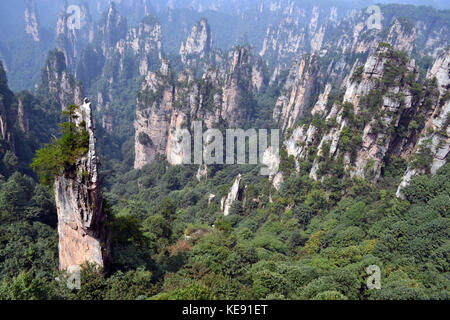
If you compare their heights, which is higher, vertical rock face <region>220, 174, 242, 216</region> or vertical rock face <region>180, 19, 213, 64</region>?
vertical rock face <region>180, 19, 213, 64</region>

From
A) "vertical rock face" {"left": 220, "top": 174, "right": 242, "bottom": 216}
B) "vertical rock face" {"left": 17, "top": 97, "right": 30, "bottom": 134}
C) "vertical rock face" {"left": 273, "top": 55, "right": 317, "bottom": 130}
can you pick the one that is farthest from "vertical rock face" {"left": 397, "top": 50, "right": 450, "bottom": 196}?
"vertical rock face" {"left": 17, "top": 97, "right": 30, "bottom": 134}

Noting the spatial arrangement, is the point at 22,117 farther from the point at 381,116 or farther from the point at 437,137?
the point at 437,137

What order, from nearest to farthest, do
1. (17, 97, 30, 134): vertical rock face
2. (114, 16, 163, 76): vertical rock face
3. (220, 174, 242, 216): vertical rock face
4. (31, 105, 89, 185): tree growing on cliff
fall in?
(31, 105, 89, 185): tree growing on cliff → (220, 174, 242, 216): vertical rock face → (17, 97, 30, 134): vertical rock face → (114, 16, 163, 76): vertical rock face

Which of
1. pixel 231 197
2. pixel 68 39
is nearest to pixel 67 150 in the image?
pixel 231 197

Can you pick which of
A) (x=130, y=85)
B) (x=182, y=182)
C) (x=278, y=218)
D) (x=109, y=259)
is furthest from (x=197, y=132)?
(x=130, y=85)

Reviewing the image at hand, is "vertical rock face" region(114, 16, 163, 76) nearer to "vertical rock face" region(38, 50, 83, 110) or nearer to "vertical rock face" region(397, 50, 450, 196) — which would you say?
"vertical rock face" region(38, 50, 83, 110)

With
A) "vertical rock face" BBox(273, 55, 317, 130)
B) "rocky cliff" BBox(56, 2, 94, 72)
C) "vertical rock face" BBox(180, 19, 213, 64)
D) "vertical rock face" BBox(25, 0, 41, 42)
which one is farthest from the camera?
"vertical rock face" BBox(25, 0, 41, 42)
